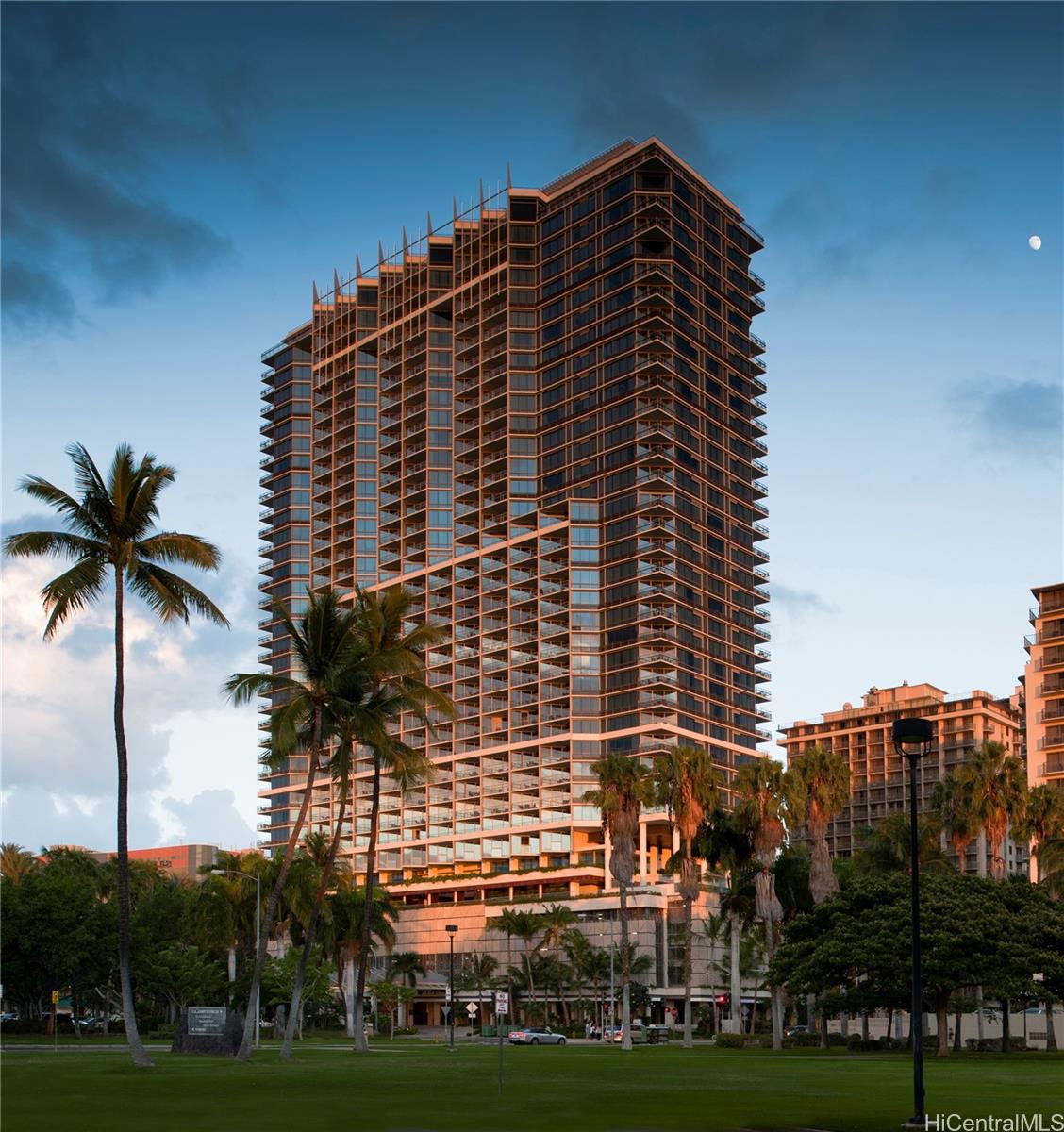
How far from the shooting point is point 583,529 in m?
173

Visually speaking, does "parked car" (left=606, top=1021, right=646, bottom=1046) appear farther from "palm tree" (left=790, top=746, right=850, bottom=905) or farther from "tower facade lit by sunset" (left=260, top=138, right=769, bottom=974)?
"tower facade lit by sunset" (left=260, top=138, right=769, bottom=974)

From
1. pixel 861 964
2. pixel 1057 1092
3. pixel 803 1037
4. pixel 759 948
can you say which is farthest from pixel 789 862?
pixel 1057 1092

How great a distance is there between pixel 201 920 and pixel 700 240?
118107mm

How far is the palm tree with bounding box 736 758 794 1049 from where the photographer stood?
85.9m

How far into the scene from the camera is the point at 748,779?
86062 mm

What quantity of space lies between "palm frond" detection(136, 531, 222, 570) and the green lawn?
17134 millimetres

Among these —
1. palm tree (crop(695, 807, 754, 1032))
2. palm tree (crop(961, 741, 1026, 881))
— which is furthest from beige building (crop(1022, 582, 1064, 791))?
palm tree (crop(695, 807, 754, 1032))

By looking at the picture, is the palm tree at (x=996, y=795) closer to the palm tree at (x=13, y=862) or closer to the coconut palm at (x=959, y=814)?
the coconut palm at (x=959, y=814)

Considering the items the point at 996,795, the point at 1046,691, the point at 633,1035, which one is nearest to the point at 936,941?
the point at 996,795

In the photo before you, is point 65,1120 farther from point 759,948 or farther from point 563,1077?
point 759,948

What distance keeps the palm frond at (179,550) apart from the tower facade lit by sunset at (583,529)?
11271cm

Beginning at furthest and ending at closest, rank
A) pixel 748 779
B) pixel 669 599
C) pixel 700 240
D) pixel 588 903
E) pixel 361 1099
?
pixel 700 240 < pixel 669 599 < pixel 588 903 < pixel 748 779 < pixel 361 1099

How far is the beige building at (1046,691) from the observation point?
132250mm

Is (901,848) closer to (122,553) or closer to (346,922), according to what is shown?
(346,922)
